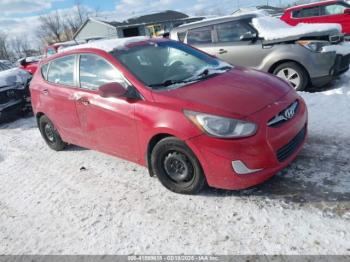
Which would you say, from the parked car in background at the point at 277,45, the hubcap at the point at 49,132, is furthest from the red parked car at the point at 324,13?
the hubcap at the point at 49,132

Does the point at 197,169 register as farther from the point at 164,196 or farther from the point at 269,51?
the point at 269,51

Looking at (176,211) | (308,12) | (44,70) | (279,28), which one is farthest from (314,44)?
(308,12)

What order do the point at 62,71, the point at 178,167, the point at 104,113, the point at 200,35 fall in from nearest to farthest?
the point at 178,167 < the point at 104,113 < the point at 62,71 < the point at 200,35

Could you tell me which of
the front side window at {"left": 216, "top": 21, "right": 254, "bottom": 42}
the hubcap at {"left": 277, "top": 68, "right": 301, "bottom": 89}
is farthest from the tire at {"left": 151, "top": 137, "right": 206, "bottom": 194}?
the front side window at {"left": 216, "top": 21, "right": 254, "bottom": 42}

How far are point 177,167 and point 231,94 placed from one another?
0.96 metres

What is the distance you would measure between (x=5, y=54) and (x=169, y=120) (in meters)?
85.2

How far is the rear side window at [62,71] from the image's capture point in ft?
15.9

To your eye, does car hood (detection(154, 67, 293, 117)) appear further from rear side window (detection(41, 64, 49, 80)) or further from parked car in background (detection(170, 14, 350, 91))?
parked car in background (detection(170, 14, 350, 91))

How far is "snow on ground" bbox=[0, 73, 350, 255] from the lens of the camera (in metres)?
2.98

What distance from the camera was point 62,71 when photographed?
5.09 m

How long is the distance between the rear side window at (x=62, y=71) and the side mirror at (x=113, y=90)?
3.73ft

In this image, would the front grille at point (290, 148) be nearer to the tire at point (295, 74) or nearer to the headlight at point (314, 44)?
the tire at point (295, 74)

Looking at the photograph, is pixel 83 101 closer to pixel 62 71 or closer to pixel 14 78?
pixel 62 71

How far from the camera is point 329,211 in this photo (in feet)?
10.3
